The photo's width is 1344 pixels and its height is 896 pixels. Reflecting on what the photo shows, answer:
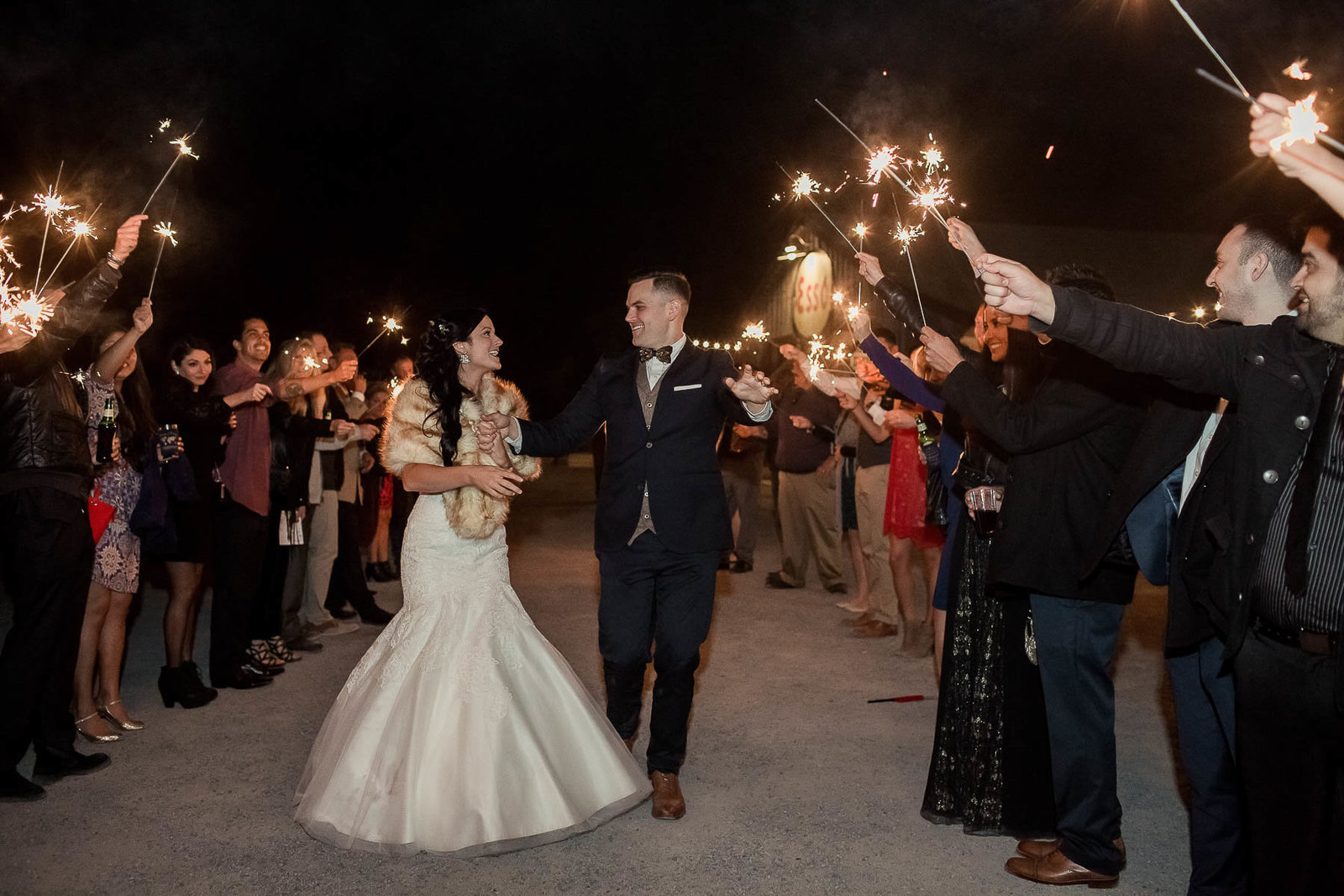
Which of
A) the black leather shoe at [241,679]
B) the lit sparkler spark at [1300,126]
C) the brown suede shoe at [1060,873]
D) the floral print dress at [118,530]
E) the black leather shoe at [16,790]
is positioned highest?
the lit sparkler spark at [1300,126]

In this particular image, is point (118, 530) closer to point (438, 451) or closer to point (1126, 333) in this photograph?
point (438, 451)

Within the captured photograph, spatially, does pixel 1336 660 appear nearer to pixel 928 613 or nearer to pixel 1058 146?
pixel 928 613

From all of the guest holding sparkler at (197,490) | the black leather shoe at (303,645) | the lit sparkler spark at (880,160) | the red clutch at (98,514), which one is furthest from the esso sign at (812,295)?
the red clutch at (98,514)

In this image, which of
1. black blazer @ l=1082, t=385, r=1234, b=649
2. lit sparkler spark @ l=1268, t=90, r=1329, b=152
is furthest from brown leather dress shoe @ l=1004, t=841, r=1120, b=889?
lit sparkler spark @ l=1268, t=90, r=1329, b=152

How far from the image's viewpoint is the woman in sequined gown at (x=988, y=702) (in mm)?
4285

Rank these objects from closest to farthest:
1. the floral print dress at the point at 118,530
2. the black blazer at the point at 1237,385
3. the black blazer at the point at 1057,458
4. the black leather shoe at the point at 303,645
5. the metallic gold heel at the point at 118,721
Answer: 1. the black blazer at the point at 1237,385
2. the black blazer at the point at 1057,458
3. the floral print dress at the point at 118,530
4. the metallic gold heel at the point at 118,721
5. the black leather shoe at the point at 303,645

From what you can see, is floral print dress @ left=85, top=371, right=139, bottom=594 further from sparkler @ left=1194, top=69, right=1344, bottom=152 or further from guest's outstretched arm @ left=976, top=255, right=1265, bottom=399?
sparkler @ left=1194, top=69, right=1344, bottom=152

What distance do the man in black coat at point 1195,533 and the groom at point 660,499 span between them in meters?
1.73

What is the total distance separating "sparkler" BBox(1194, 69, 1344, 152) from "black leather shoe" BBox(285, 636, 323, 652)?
7127 mm

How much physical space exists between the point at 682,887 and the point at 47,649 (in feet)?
10.5

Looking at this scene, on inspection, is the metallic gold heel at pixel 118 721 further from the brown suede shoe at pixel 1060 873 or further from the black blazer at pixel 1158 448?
the black blazer at pixel 1158 448

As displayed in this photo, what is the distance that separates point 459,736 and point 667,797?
3.37 ft

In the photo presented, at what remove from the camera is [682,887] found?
3840 mm

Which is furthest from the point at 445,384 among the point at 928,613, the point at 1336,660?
the point at 928,613
